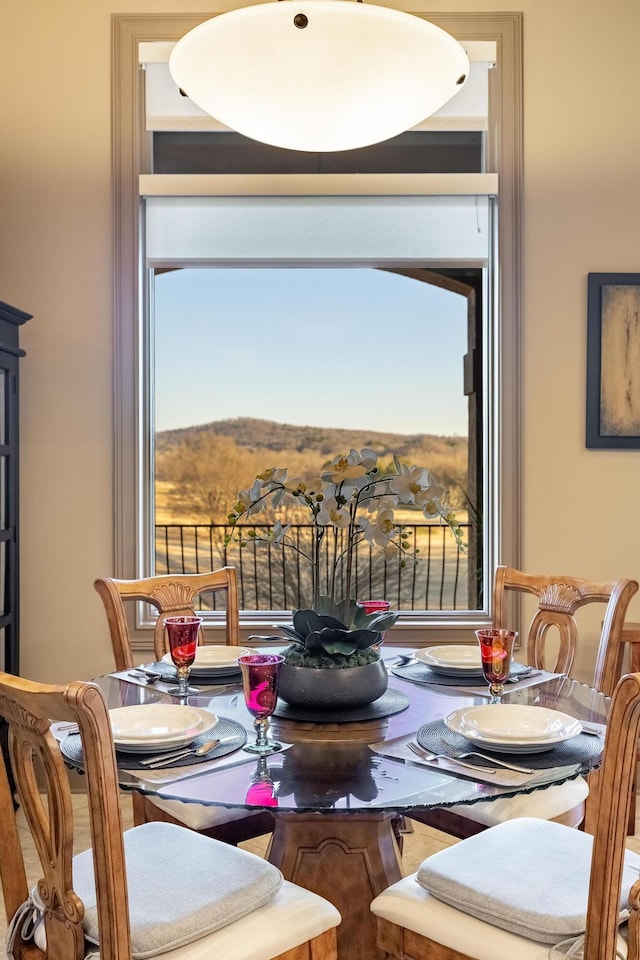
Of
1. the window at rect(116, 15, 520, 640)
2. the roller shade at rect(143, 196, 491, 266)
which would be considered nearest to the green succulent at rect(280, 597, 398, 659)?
the window at rect(116, 15, 520, 640)

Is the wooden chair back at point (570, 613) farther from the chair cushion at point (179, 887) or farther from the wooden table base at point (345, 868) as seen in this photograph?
the chair cushion at point (179, 887)

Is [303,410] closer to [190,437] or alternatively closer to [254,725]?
[190,437]

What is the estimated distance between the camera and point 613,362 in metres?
3.45

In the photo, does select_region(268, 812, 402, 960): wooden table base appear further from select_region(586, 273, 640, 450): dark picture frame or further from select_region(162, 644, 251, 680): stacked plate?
select_region(586, 273, 640, 450): dark picture frame

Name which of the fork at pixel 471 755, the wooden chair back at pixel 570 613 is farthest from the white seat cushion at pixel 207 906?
the wooden chair back at pixel 570 613

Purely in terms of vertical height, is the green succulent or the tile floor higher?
the green succulent

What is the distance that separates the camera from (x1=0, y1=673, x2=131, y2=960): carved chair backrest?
1.19 meters

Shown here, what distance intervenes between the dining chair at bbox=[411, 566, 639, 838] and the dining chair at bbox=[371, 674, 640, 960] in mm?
140

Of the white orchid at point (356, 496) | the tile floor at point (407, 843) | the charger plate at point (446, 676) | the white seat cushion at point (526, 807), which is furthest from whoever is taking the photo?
the tile floor at point (407, 843)

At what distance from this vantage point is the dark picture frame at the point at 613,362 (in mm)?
3434

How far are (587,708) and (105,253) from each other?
2.55 m

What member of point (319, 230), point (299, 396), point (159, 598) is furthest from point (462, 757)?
point (299, 396)

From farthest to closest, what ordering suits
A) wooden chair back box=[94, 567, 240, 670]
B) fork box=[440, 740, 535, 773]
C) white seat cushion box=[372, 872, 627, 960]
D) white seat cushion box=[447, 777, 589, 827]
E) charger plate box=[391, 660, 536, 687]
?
wooden chair back box=[94, 567, 240, 670]
charger plate box=[391, 660, 536, 687]
white seat cushion box=[447, 777, 589, 827]
fork box=[440, 740, 535, 773]
white seat cushion box=[372, 872, 627, 960]

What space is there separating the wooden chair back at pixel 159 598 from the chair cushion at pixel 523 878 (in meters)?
1.17
